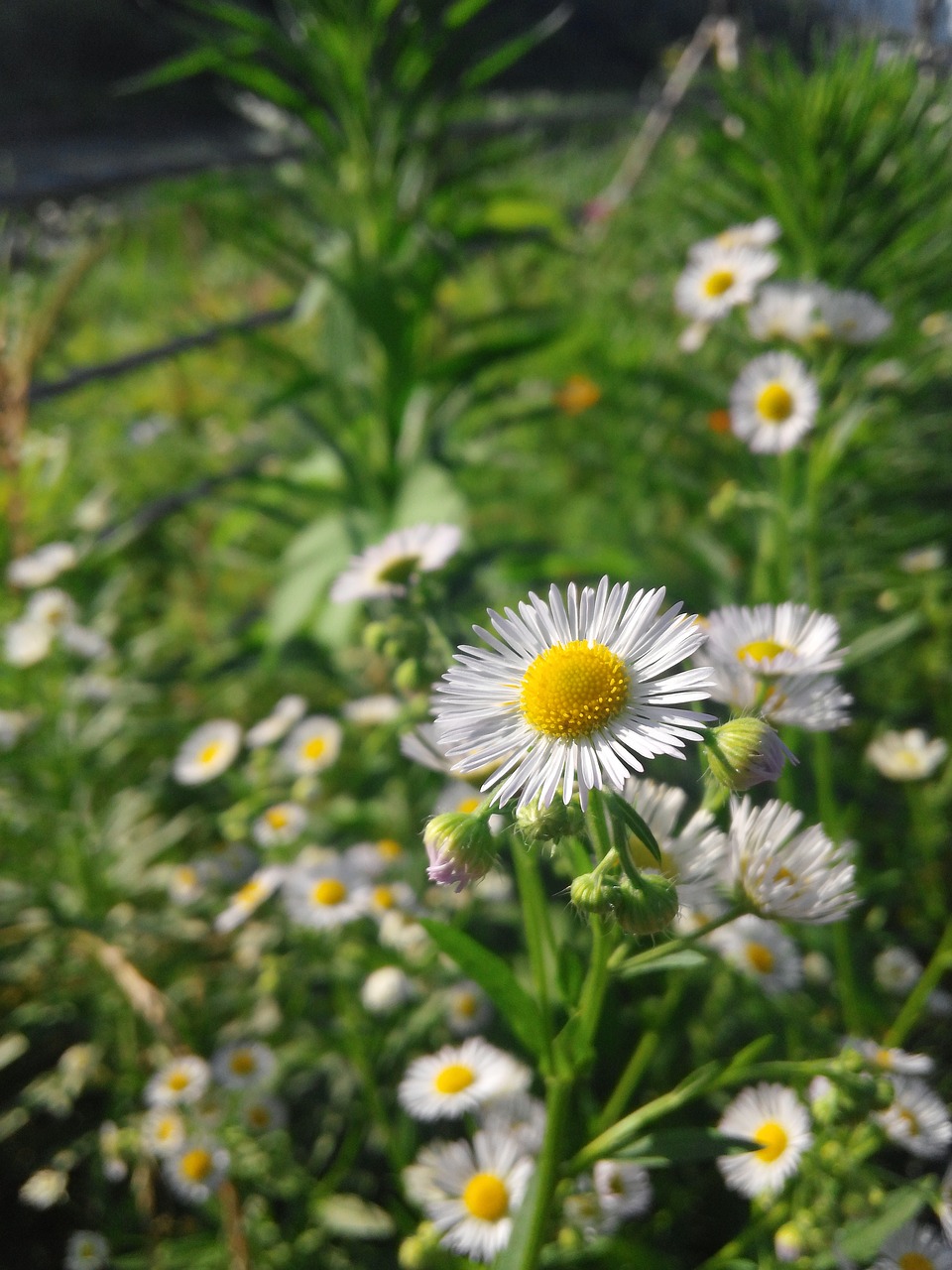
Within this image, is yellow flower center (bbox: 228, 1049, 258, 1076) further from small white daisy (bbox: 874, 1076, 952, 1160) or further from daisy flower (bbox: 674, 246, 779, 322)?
daisy flower (bbox: 674, 246, 779, 322)

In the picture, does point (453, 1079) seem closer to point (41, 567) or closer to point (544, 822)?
point (544, 822)

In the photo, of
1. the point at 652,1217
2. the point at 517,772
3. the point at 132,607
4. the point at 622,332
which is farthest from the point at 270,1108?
the point at 622,332

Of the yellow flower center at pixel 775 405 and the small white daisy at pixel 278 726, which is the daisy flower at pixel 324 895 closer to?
the small white daisy at pixel 278 726

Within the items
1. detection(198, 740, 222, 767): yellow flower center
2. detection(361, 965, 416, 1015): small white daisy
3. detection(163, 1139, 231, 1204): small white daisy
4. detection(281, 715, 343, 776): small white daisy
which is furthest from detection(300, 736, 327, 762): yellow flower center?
detection(163, 1139, 231, 1204): small white daisy

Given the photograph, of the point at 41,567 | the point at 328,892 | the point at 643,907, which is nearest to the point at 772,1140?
the point at 643,907

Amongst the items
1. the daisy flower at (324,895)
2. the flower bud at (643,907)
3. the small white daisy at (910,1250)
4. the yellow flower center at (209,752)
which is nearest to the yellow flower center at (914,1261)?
the small white daisy at (910,1250)

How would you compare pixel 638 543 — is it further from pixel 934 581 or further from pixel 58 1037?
pixel 58 1037
